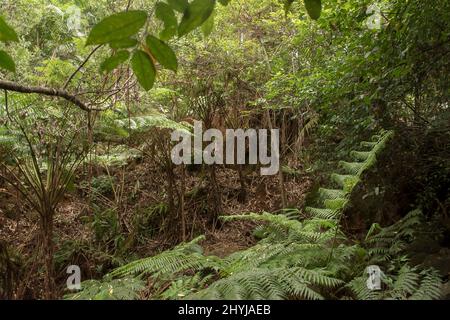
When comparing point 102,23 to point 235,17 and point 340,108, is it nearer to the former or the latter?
point 340,108

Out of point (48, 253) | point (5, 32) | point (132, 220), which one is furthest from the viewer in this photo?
point (132, 220)

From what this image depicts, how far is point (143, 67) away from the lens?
2.27 ft

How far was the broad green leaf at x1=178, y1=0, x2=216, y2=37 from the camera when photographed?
698 millimetres

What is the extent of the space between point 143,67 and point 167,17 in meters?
0.11

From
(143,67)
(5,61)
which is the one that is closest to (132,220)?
(5,61)

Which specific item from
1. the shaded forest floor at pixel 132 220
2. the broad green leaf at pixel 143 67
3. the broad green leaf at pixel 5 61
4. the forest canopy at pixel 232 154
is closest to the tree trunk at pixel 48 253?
the forest canopy at pixel 232 154

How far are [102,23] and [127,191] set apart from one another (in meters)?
4.35

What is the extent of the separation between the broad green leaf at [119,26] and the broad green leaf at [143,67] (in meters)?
0.05

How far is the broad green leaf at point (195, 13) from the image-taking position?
2.29 ft

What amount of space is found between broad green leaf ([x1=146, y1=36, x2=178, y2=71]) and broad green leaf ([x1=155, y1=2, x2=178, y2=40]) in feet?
0.19

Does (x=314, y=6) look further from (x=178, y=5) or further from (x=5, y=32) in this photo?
(x=5, y=32)
